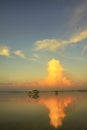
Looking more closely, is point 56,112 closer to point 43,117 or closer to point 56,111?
point 56,111

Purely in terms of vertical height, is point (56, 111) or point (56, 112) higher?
point (56, 111)

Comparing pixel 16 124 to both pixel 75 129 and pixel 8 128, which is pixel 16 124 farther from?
pixel 75 129

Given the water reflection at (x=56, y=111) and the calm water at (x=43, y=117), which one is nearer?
the calm water at (x=43, y=117)

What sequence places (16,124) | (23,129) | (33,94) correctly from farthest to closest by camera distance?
1. (33,94)
2. (16,124)
3. (23,129)

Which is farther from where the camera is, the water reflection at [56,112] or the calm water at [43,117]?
the water reflection at [56,112]

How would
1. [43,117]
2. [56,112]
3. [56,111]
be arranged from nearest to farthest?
1. [43,117]
2. [56,112]
3. [56,111]

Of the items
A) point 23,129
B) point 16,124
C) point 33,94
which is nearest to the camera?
point 23,129

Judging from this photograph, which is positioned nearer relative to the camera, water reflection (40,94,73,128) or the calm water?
the calm water

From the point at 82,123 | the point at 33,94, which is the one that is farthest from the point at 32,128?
the point at 33,94

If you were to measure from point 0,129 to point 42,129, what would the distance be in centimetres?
249

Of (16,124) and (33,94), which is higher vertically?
(33,94)

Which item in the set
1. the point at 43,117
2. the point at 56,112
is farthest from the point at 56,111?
the point at 43,117

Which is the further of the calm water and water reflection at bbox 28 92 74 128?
water reflection at bbox 28 92 74 128

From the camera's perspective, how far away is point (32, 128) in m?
15.3
